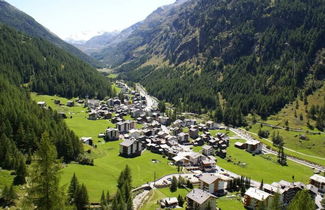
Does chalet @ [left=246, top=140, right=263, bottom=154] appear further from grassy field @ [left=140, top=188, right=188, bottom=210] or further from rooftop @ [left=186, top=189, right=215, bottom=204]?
rooftop @ [left=186, top=189, right=215, bottom=204]

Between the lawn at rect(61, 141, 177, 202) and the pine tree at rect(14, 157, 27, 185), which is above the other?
the pine tree at rect(14, 157, 27, 185)

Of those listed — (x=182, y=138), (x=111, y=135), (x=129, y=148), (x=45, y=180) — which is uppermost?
(x=45, y=180)

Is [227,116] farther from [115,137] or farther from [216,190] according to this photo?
[216,190]

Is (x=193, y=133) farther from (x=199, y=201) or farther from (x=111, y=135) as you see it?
(x=199, y=201)

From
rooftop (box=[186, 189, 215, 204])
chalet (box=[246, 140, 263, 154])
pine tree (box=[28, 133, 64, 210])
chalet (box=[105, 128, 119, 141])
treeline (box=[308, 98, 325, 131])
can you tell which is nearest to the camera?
pine tree (box=[28, 133, 64, 210])

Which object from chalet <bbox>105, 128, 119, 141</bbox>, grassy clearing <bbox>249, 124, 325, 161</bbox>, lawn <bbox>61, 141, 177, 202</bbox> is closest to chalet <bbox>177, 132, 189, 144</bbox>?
lawn <bbox>61, 141, 177, 202</bbox>

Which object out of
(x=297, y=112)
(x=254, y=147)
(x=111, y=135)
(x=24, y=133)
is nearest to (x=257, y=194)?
(x=254, y=147)
